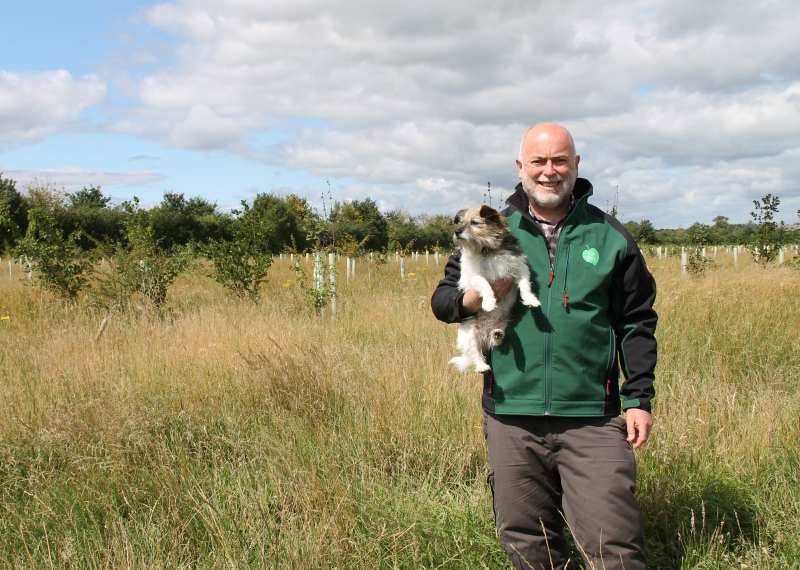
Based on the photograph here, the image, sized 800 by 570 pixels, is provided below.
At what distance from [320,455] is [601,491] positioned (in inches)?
81.6

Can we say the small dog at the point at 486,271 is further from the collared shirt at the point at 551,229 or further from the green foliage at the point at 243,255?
the green foliage at the point at 243,255

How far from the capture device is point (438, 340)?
6629 millimetres

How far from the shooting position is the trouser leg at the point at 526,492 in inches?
97.6

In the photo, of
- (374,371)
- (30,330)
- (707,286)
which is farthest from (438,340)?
(30,330)

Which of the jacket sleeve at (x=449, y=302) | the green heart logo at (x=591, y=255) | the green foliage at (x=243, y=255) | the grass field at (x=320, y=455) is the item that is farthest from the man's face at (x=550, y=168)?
the green foliage at (x=243, y=255)

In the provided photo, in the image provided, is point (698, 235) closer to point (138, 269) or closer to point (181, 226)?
point (138, 269)

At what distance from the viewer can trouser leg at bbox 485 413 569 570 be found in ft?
8.13

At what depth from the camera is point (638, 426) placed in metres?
2.40

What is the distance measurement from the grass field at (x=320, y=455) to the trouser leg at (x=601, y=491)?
2.18 ft

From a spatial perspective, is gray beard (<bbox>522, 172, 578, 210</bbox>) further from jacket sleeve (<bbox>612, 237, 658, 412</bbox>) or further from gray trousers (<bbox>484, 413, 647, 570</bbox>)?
gray trousers (<bbox>484, 413, 647, 570</bbox>)

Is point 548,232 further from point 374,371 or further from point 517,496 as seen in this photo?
point 374,371

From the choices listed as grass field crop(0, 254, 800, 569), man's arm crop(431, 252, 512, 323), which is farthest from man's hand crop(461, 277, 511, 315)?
grass field crop(0, 254, 800, 569)

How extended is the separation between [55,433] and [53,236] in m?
7.28

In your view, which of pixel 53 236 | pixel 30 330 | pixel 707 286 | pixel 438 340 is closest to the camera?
pixel 438 340
